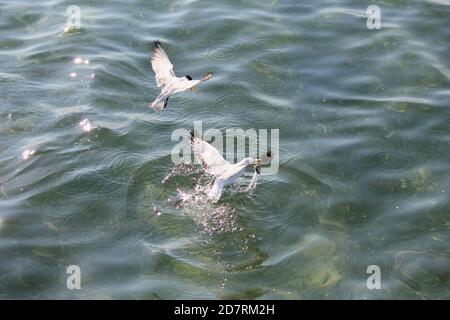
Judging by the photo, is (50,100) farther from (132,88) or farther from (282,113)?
(282,113)

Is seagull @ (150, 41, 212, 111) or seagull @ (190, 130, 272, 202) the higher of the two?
seagull @ (150, 41, 212, 111)

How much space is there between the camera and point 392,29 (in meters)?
15.5

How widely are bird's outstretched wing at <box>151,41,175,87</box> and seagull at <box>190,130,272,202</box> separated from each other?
1.87 m

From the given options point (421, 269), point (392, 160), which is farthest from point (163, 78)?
point (421, 269)

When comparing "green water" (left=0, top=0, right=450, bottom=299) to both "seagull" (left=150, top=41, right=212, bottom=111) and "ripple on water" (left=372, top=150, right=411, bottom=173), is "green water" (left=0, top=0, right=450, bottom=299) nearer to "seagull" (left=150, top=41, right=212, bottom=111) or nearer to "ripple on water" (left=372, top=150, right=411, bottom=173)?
"ripple on water" (left=372, top=150, right=411, bottom=173)

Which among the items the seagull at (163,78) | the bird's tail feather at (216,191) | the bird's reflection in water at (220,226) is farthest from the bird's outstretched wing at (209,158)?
the seagull at (163,78)

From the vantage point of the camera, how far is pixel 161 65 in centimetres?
1250

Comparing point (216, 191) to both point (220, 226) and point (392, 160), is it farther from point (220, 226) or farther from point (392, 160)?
point (392, 160)

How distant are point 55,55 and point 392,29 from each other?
8447mm

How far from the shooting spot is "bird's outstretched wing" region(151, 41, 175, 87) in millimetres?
12328

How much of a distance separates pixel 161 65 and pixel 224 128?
1808 mm

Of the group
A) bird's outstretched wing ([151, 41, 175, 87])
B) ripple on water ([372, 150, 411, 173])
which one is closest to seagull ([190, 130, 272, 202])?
bird's outstretched wing ([151, 41, 175, 87])

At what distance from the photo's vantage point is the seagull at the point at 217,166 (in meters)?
10.1
